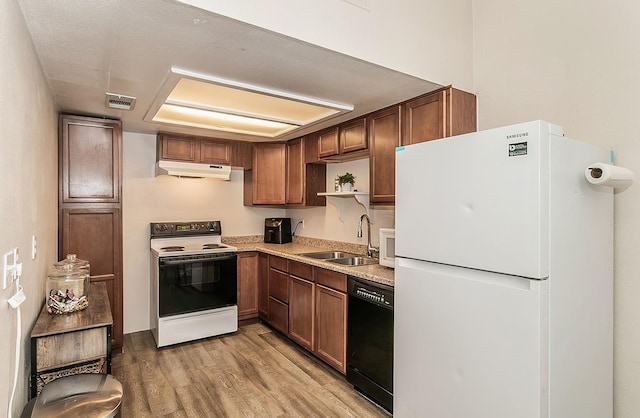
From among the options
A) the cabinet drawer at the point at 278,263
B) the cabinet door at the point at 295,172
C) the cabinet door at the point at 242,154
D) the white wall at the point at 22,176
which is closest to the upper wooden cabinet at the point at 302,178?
the cabinet door at the point at 295,172

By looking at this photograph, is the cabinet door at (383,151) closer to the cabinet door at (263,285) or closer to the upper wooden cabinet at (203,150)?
the cabinet door at (263,285)

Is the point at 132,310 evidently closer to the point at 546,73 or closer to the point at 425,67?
the point at 425,67

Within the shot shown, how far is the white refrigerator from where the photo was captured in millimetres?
1508

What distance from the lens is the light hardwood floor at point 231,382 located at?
251 cm

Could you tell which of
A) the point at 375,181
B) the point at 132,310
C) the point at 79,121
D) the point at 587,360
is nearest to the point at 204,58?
the point at 375,181

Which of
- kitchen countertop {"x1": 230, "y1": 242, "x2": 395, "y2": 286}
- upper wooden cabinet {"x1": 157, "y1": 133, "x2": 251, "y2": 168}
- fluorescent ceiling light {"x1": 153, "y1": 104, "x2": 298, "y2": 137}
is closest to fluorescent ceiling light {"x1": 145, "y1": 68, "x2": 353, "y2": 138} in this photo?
fluorescent ceiling light {"x1": 153, "y1": 104, "x2": 298, "y2": 137}

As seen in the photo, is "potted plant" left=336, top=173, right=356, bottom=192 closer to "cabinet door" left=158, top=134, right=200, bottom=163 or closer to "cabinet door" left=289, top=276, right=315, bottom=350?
"cabinet door" left=289, top=276, right=315, bottom=350

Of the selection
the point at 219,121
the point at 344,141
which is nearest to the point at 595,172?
the point at 344,141

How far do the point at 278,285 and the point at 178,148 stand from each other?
192 centimetres

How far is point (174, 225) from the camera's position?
13.7ft

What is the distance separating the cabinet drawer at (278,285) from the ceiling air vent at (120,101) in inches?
84.6

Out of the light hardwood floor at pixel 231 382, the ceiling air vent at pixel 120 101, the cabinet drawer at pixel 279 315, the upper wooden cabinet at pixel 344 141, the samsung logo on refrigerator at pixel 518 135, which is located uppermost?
the ceiling air vent at pixel 120 101

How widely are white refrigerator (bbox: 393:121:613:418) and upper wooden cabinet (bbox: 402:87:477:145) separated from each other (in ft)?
1.91

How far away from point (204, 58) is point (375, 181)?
165cm
